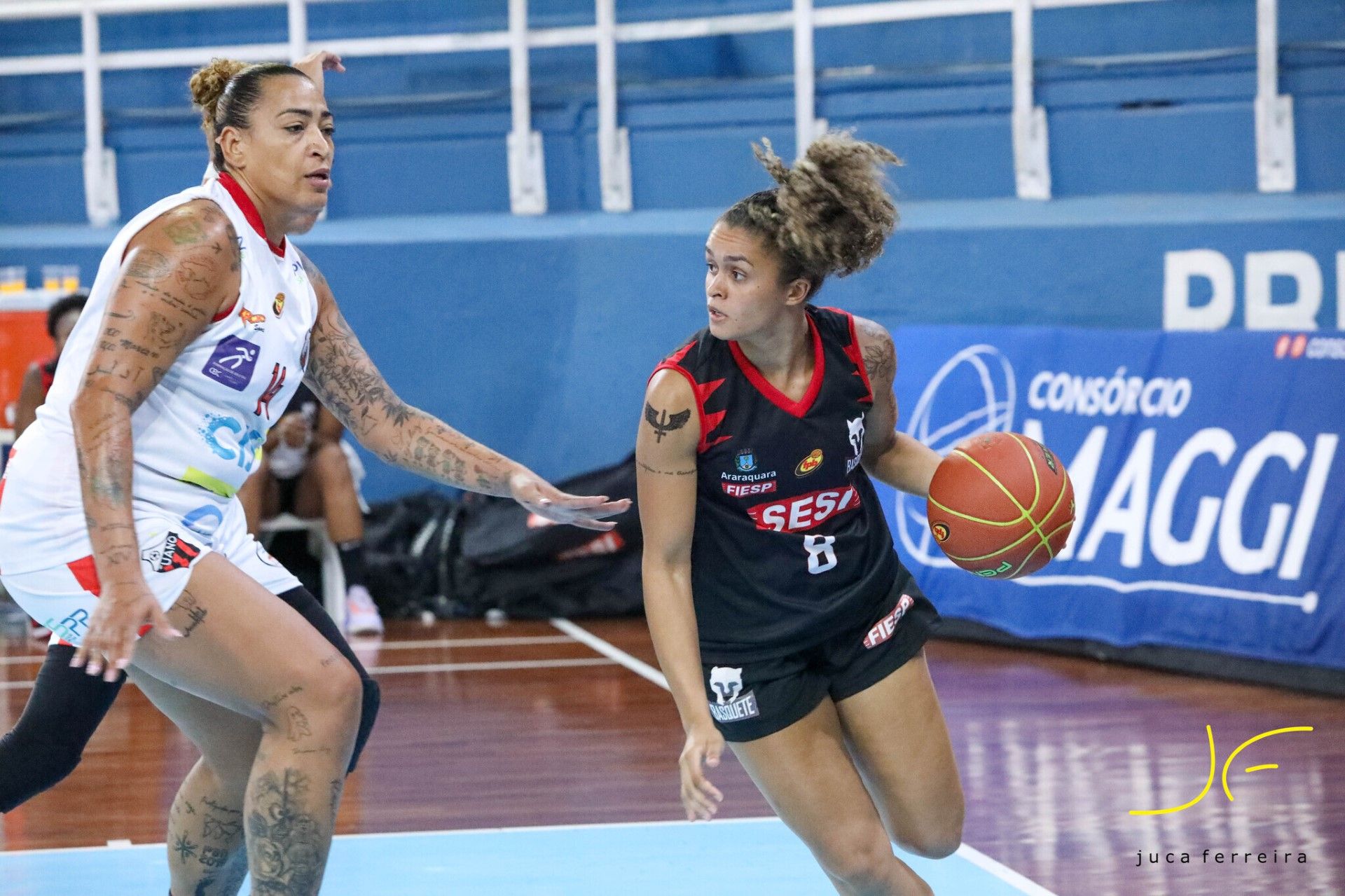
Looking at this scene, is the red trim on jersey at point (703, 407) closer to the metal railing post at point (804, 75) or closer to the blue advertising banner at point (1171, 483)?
the blue advertising banner at point (1171, 483)

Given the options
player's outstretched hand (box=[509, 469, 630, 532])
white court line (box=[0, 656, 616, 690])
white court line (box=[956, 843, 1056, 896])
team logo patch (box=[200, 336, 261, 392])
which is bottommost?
white court line (box=[0, 656, 616, 690])

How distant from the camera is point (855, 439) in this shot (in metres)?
3.57

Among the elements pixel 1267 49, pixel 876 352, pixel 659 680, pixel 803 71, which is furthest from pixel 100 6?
pixel 876 352

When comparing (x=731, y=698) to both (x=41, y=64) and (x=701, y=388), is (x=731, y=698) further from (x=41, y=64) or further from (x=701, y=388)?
(x=41, y=64)

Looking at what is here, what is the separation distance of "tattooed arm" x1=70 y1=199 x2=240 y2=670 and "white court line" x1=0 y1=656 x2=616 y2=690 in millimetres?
4598

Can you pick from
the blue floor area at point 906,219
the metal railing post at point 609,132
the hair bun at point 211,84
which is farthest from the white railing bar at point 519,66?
the hair bun at point 211,84

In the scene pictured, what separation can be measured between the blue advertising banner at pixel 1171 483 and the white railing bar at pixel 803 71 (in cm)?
189

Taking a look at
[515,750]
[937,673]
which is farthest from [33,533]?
[937,673]

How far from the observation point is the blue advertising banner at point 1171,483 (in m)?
6.61

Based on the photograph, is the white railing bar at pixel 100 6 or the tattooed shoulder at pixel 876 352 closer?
the tattooed shoulder at pixel 876 352

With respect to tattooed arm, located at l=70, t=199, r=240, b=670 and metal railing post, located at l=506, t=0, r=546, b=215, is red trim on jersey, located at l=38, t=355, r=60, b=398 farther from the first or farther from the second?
tattooed arm, located at l=70, t=199, r=240, b=670

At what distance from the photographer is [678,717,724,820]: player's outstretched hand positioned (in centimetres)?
297

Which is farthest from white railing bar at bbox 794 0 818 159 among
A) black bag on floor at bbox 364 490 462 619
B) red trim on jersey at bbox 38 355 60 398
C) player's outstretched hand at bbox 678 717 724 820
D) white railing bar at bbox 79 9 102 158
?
player's outstretched hand at bbox 678 717 724 820

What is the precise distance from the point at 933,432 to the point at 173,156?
5045 millimetres
